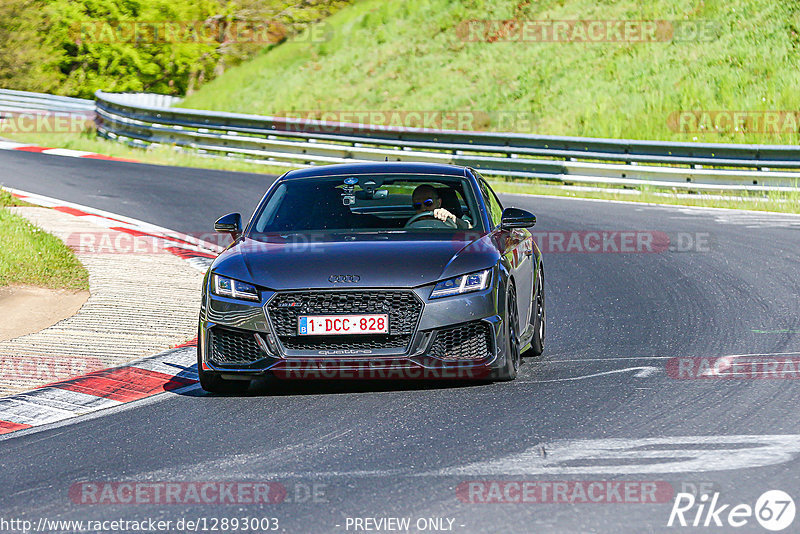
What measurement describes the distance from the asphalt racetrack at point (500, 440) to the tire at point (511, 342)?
88mm

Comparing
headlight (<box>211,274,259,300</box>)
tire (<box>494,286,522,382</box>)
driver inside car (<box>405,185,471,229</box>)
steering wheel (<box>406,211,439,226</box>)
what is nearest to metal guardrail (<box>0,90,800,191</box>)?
→ driver inside car (<box>405,185,471,229</box>)

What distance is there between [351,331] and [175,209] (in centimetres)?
1188

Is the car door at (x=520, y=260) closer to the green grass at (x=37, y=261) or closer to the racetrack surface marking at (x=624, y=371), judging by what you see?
the racetrack surface marking at (x=624, y=371)

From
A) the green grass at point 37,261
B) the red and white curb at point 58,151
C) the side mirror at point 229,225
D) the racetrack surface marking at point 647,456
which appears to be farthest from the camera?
the red and white curb at point 58,151

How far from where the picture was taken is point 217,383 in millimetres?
7887

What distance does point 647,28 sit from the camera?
35875 millimetres

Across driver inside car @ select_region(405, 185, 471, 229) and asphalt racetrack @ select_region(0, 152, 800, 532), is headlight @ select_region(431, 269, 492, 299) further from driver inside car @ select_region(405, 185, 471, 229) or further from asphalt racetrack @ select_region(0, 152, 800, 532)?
driver inside car @ select_region(405, 185, 471, 229)

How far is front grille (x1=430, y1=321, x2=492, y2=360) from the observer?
746 centimetres

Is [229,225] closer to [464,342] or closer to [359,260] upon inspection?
[359,260]

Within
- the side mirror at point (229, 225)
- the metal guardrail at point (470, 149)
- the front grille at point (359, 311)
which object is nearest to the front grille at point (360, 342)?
the front grille at point (359, 311)

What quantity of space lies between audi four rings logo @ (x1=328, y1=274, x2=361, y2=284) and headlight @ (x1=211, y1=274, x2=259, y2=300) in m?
0.48

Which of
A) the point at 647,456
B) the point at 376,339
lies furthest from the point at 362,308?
the point at 647,456

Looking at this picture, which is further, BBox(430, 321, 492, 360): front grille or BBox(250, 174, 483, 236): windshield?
BBox(250, 174, 483, 236): windshield

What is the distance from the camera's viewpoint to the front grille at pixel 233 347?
7.56 m
